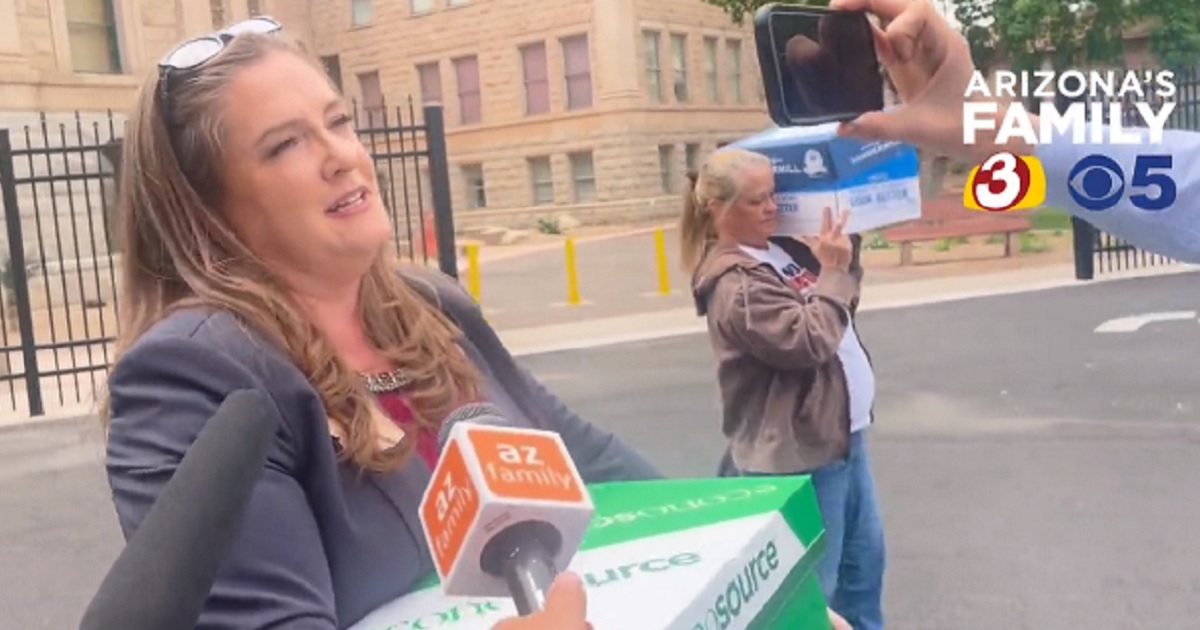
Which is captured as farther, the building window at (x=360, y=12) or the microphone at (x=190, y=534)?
the building window at (x=360, y=12)

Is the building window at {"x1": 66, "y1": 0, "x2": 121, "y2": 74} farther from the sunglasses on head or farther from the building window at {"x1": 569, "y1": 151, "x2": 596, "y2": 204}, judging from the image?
the sunglasses on head

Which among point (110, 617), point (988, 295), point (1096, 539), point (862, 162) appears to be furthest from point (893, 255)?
point (110, 617)

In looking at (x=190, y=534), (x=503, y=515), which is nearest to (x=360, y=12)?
(x=503, y=515)

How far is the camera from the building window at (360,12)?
42.4 metres

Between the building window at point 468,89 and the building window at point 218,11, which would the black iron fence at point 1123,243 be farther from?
the building window at point 468,89

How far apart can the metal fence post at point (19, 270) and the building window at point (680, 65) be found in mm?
29063

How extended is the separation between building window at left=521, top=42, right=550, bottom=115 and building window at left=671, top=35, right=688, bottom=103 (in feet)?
12.7

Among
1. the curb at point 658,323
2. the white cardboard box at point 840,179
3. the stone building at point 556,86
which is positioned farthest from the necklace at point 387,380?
the stone building at point 556,86

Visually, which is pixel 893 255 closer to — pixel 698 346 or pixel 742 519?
pixel 698 346

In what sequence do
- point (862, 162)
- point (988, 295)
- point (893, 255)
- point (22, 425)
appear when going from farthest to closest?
1. point (893, 255)
2. point (988, 295)
3. point (22, 425)
4. point (862, 162)

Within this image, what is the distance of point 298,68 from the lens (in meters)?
1.67

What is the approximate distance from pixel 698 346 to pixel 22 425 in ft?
18.3

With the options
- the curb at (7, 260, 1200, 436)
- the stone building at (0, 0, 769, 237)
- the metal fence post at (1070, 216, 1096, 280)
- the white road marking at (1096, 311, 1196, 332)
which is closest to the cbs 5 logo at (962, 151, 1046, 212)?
the white road marking at (1096, 311, 1196, 332)

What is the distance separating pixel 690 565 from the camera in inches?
Result: 56.6
